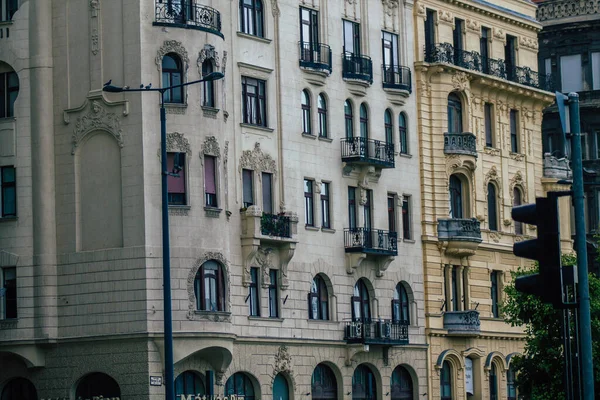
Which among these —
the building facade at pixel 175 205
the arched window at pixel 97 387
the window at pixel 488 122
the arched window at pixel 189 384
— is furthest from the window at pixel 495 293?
the arched window at pixel 97 387

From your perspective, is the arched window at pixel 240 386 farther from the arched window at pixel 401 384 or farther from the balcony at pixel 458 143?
the balcony at pixel 458 143

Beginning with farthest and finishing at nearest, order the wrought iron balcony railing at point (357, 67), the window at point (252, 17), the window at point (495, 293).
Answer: the window at point (495, 293) → the wrought iron balcony railing at point (357, 67) → the window at point (252, 17)

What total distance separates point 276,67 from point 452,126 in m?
13.9

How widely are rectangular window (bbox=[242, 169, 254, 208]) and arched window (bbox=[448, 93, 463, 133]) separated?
1555cm

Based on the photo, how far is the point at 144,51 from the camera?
5728cm

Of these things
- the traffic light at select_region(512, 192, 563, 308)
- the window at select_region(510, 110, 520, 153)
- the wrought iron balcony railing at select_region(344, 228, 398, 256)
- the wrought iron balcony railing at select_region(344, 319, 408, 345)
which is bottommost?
the traffic light at select_region(512, 192, 563, 308)

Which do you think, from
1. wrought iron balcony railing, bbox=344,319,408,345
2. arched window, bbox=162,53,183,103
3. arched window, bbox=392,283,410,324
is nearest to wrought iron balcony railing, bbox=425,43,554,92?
arched window, bbox=392,283,410,324

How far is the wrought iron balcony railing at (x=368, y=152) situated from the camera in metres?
67.7

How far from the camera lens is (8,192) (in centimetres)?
5984

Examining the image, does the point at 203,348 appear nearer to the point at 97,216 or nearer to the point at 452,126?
Answer: the point at 97,216

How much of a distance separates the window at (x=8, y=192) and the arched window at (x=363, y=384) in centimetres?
1626

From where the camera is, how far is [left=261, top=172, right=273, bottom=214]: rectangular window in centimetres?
6328

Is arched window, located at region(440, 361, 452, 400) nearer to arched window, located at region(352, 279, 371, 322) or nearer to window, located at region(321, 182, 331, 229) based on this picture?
arched window, located at region(352, 279, 371, 322)

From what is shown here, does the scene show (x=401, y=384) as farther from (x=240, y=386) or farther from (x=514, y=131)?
(x=514, y=131)
